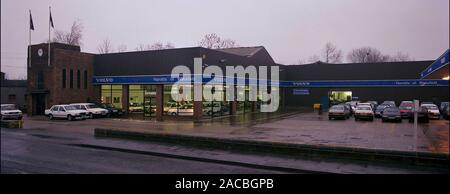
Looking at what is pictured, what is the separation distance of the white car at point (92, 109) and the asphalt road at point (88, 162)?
56.2 ft

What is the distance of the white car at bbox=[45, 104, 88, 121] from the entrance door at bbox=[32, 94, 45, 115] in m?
4.45

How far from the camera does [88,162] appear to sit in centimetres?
1295

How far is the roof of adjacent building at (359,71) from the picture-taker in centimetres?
4534

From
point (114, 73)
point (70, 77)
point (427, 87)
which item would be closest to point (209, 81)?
point (114, 73)

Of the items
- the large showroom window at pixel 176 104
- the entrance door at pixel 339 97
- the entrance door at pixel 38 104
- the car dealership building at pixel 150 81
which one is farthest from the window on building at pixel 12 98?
the entrance door at pixel 339 97

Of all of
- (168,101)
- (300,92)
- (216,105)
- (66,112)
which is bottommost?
(66,112)

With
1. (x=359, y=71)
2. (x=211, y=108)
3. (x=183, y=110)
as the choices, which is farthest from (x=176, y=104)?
(x=359, y=71)

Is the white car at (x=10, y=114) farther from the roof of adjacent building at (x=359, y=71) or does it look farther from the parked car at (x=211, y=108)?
the roof of adjacent building at (x=359, y=71)

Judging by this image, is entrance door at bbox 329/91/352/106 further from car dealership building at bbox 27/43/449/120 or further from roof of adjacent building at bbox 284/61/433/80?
roof of adjacent building at bbox 284/61/433/80

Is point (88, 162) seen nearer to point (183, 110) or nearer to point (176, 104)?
point (183, 110)

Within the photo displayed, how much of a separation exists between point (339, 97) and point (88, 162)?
141 ft

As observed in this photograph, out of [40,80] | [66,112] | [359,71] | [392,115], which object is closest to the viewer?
[392,115]

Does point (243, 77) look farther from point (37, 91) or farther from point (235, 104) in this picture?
point (37, 91)

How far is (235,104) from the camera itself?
3694 centimetres
